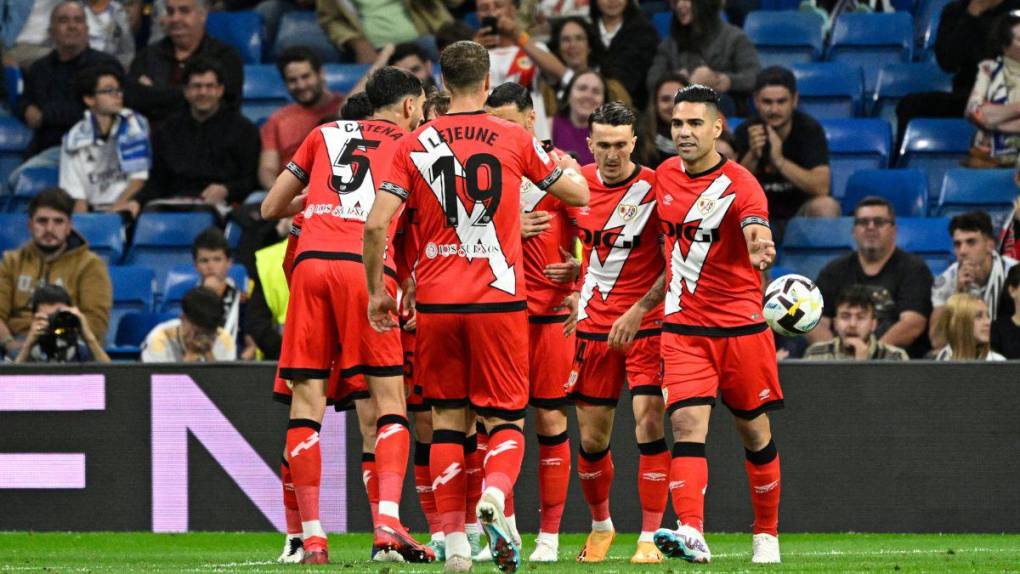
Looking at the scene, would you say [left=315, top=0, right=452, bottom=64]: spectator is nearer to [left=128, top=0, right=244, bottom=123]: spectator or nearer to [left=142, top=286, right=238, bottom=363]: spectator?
[left=128, top=0, right=244, bottom=123]: spectator

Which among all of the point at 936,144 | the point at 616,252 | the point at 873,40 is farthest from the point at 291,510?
the point at 873,40

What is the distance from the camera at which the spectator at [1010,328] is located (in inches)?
456

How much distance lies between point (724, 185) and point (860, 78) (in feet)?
25.9

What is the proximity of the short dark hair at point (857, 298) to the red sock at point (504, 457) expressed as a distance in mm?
4546

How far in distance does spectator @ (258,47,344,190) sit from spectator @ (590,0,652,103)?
7.93 feet

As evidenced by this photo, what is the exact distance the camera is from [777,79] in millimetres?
13844

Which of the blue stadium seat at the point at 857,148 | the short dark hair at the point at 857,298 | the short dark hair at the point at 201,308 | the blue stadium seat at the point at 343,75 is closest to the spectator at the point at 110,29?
the blue stadium seat at the point at 343,75

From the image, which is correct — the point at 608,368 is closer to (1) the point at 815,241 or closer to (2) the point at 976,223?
(2) the point at 976,223

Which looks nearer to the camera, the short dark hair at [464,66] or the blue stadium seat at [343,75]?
the short dark hair at [464,66]

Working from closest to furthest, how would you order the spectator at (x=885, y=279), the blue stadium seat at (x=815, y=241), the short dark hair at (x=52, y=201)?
the spectator at (x=885, y=279) < the short dark hair at (x=52, y=201) < the blue stadium seat at (x=815, y=241)

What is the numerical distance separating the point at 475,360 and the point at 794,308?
163 centimetres

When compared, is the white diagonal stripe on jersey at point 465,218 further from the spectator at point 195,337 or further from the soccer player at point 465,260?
the spectator at point 195,337

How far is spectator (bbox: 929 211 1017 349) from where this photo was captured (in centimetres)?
1227

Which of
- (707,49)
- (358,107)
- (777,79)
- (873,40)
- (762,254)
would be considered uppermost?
(873,40)
